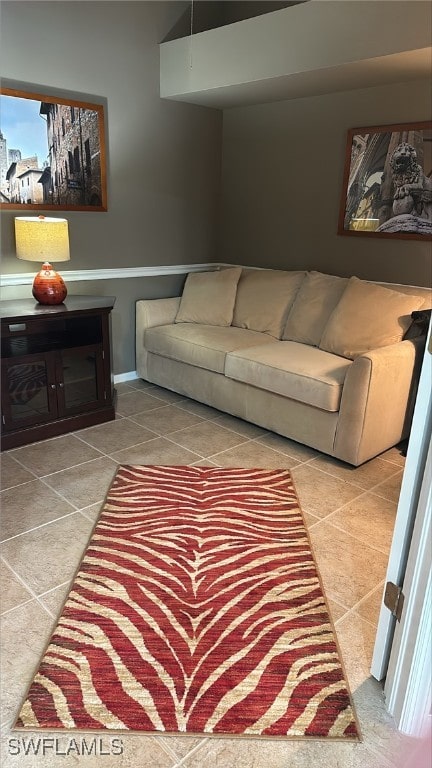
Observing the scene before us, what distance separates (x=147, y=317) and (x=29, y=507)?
1.89 metres

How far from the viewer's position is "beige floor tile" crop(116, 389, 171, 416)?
11.9ft

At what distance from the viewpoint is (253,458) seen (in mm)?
2975

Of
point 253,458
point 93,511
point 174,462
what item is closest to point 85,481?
point 93,511

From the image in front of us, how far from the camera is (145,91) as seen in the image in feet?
12.3

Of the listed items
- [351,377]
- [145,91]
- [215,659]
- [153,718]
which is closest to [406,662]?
[215,659]

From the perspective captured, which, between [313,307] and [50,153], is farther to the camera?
[313,307]

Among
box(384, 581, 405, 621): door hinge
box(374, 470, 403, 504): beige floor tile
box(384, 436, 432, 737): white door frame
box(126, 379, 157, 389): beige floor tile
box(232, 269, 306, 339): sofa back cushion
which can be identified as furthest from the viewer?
box(126, 379, 157, 389): beige floor tile

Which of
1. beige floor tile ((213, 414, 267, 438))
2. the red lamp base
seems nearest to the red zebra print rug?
beige floor tile ((213, 414, 267, 438))

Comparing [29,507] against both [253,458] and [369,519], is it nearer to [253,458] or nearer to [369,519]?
[253,458]

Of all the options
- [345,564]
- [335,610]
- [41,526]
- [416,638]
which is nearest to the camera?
[416,638]

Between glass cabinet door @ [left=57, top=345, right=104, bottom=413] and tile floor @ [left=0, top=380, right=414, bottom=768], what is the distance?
0.61 ft

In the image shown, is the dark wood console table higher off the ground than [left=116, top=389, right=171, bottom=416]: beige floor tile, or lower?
higher

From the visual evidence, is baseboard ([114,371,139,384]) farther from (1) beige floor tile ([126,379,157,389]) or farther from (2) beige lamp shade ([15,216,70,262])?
(2) beige lamp shade ([15,216,70,262])

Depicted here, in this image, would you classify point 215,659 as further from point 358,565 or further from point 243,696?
point 358,565
